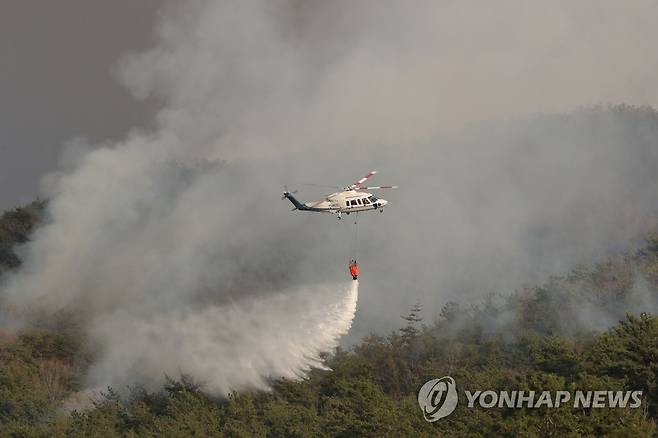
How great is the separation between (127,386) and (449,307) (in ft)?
164

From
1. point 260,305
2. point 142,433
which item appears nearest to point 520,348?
point 260,305

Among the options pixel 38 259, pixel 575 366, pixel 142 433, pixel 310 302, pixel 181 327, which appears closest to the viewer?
pixel 575 366

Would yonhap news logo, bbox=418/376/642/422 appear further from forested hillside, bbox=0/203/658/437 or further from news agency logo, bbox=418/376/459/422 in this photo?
forested hillside, bbox=0/203/658/437

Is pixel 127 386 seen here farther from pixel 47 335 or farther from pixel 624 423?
pixel 624 423

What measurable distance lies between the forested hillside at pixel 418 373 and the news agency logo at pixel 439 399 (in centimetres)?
117

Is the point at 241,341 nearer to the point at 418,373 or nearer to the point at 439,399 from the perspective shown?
the point at 418,373

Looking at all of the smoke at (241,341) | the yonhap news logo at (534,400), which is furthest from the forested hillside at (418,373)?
the smoke at (241,341)

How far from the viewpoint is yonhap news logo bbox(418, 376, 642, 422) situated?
2164 inches

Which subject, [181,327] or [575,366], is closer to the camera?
[575,366]

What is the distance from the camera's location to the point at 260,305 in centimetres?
9794

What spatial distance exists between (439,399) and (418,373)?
3164 cm

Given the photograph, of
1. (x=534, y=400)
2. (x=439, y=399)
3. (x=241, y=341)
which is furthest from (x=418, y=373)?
(x=534, y=400)

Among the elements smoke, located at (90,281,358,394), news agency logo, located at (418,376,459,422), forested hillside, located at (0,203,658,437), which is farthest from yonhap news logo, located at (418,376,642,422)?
smoke, located at (90,281,358,394)

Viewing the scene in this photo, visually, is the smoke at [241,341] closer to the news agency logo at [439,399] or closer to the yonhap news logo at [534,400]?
the news agency logo at [439,399]
